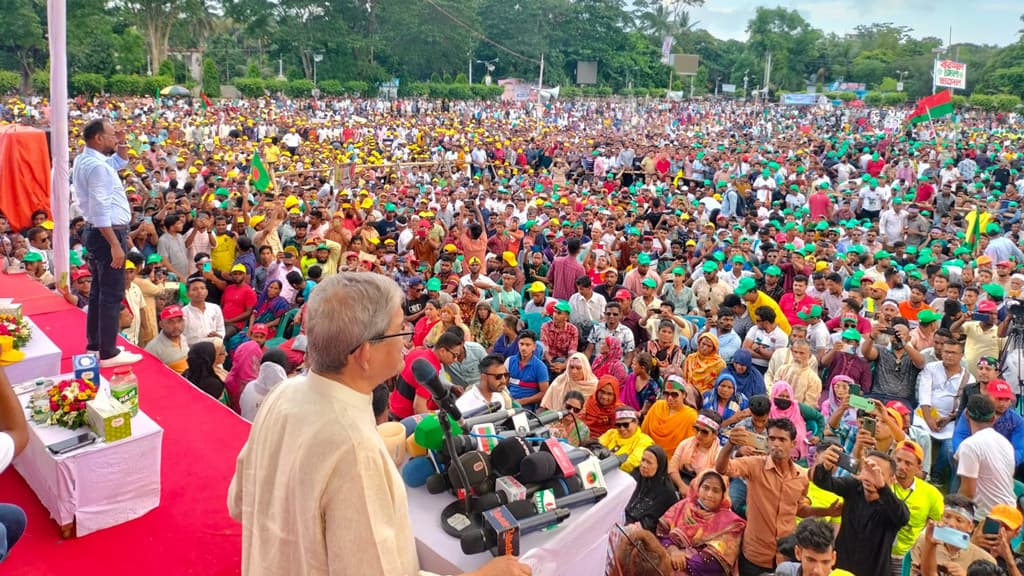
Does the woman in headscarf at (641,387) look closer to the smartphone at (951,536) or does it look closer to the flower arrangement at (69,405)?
the smartphone at (951,536)

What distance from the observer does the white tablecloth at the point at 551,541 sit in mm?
1947

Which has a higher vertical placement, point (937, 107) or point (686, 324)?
point (937, 107)

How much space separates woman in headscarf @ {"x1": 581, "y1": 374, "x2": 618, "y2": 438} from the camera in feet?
17.4

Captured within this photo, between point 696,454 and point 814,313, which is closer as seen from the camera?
point 696,454

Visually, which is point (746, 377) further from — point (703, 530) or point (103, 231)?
point (103, 231)

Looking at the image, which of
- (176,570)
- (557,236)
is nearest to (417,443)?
(176,570)

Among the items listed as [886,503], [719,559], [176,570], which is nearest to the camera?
[176,570]

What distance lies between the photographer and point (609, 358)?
20.5 ft

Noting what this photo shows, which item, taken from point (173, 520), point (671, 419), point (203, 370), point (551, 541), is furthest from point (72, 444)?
point (671, 419)

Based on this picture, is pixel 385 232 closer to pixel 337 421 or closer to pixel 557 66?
pixel 337 421

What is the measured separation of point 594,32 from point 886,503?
170 feet

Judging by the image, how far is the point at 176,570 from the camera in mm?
2664

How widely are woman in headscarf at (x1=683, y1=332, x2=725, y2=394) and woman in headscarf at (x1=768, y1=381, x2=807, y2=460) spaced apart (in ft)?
2.12

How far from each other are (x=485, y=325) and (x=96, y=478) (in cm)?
420
